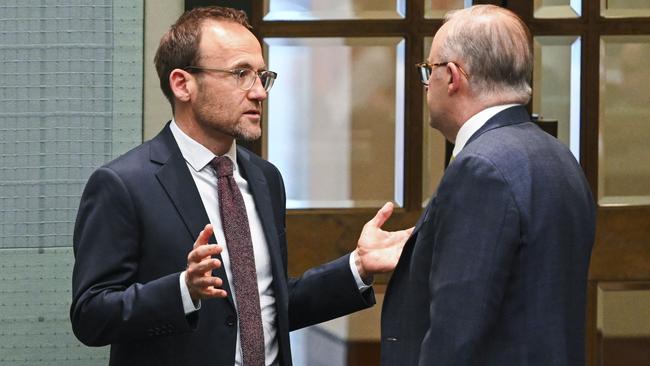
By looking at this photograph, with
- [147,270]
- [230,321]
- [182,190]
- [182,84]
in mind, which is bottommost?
[230,321]

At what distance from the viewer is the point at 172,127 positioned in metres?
2.46

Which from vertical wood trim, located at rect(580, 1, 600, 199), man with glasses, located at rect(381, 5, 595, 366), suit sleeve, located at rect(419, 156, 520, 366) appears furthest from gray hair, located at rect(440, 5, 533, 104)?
vertical wood trim, located at rect(580, 1, 600, 199)

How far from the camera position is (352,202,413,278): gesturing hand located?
2.45 m

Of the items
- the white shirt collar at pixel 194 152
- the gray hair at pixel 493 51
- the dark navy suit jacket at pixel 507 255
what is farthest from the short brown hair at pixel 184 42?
the dark navy suit jacket at pixel 507 255

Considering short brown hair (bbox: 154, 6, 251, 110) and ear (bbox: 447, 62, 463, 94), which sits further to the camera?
short brown hair (bbox: 154, 6, 251, 110)

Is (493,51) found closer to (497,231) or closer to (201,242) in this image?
(497,231)

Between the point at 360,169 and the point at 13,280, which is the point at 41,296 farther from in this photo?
the point at 360,169

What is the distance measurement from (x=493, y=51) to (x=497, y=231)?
36 cm

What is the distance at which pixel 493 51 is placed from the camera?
→ 2.08 metres

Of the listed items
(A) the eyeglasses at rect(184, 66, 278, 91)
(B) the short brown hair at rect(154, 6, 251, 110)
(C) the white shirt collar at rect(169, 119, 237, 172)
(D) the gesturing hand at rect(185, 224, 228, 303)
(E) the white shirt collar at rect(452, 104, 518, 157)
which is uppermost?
(B) the short brown hair at rect(154, 6, 251, 110)

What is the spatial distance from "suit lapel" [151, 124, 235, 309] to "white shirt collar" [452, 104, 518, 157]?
56 centimetres

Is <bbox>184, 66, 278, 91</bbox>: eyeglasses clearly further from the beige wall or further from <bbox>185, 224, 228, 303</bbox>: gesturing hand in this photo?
the beige wall

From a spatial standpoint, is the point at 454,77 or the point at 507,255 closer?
the point at 507,255

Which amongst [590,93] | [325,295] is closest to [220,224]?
[325,295]
